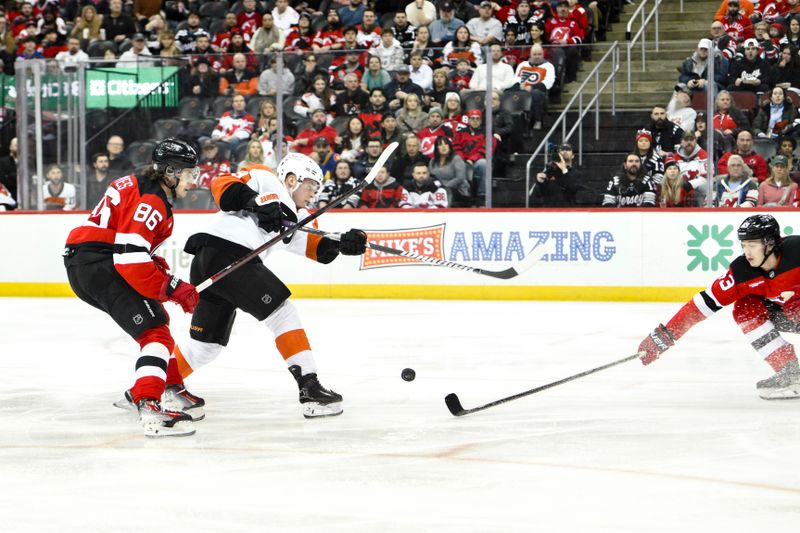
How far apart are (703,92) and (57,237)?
5889 mm

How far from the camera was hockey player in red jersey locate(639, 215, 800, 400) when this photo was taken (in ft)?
15.6

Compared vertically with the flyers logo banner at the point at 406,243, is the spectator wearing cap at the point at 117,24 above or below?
above

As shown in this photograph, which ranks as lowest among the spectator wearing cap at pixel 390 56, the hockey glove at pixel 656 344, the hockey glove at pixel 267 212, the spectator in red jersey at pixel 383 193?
the hockey glove at pixel 656 344

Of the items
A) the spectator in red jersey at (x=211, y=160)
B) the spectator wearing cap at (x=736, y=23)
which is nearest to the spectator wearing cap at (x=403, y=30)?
the spectator in red jersey at (x=211, y=160)

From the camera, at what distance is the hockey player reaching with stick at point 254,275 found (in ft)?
15.1

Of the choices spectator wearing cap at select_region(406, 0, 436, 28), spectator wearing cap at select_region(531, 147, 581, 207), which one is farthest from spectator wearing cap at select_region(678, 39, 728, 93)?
spectator wearing cap at select_region(406, 0, 436, 28)

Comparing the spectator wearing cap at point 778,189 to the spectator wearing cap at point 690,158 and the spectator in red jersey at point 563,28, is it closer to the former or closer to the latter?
the spectator wearing cap at point 690,158

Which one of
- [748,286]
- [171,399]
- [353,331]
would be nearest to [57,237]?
[353,331]

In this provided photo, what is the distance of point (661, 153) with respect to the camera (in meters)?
9.77

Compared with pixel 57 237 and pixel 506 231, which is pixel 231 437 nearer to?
pixel 506 231

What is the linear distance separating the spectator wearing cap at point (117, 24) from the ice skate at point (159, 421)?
10.7 metres

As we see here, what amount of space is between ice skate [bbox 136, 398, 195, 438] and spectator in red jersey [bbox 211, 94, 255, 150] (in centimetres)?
642

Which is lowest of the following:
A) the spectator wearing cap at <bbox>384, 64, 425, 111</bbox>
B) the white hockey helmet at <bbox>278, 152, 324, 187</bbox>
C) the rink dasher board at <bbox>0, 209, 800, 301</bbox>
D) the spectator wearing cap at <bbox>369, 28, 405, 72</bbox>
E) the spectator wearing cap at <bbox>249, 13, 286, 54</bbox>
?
the rink dasher board at <bbox>0, 209, 800, 301</bbox>

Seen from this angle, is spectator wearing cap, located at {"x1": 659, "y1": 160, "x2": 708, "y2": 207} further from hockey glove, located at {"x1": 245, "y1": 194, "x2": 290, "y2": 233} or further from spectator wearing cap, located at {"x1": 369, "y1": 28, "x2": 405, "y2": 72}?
hockey glove, located at {"x1": 245, "y1": 194, "x2": 290, "y2": 233}
